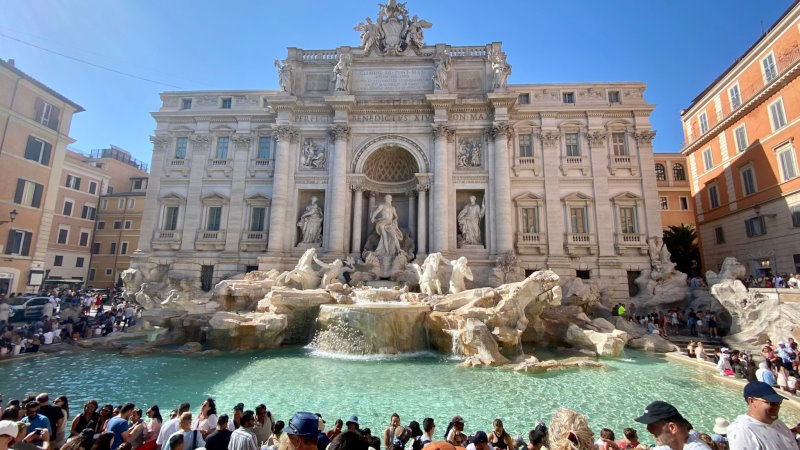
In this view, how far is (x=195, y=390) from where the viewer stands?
323 inches

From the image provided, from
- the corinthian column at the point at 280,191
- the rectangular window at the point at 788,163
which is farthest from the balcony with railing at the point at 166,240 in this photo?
the rectangular window at the point at 788,163

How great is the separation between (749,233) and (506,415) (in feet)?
74.4

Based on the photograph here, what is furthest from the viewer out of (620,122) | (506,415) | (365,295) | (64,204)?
(64,204)

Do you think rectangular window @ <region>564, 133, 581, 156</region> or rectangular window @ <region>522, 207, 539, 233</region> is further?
rectangular window @ <region>564, 133, 581, 156</region>

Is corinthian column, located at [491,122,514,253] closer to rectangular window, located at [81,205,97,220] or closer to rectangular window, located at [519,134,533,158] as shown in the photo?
rectangular window, located at [519,134,533,158]

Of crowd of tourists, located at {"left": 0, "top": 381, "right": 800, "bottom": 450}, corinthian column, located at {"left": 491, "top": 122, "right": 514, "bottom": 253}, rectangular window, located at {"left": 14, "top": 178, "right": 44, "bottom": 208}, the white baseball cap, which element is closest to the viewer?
crowd of tourists, located at {"left": 0, "top": 381, "right": 800, "bottom": 450}

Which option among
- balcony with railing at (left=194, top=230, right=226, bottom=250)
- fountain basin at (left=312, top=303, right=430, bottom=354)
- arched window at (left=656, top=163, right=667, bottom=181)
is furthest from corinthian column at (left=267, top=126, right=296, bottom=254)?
arched window at (left=656, top=163, right=667, bottom=181)

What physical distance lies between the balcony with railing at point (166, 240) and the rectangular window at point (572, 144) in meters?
24.4

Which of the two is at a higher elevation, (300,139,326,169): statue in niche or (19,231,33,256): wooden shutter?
(300,139,326,169): statue in niche

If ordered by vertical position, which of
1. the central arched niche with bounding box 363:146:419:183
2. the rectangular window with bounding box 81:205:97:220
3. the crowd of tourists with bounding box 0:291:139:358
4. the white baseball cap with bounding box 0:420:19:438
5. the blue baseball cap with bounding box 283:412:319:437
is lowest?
the crowd of tourists with bounding box 0:291:139:358

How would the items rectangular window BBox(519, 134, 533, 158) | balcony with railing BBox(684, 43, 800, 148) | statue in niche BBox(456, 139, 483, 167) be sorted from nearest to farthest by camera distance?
balcony with railing BBox(684, 43, 800, 148) < statue in niche BBox(456, 139, 483, 167) < rectangular window BBox(519, 134, 533, 158)

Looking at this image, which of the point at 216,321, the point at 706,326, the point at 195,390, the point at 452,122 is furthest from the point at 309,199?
the point at 706,326

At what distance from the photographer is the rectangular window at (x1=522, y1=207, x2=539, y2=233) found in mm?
21375

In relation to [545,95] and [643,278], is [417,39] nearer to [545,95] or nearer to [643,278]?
[545,95]
